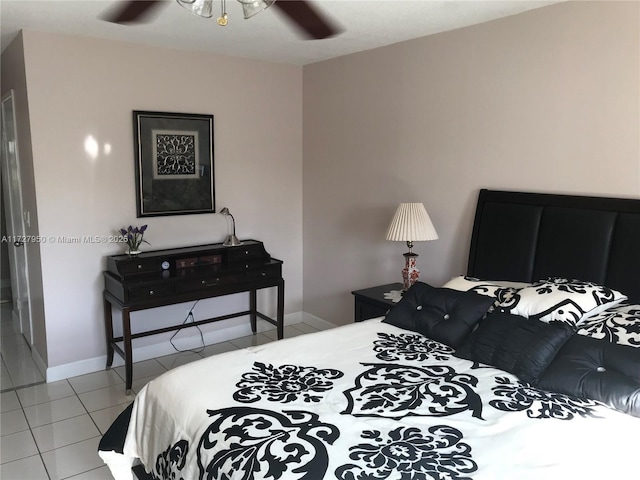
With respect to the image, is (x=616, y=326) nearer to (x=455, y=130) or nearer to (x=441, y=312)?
(x=441, y=312)

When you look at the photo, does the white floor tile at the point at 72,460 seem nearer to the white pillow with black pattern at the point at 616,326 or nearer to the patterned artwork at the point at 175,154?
the patterned artwork at the point at 175,154

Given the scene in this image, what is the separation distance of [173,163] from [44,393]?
6.19ft

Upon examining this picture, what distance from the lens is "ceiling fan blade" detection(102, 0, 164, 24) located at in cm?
273

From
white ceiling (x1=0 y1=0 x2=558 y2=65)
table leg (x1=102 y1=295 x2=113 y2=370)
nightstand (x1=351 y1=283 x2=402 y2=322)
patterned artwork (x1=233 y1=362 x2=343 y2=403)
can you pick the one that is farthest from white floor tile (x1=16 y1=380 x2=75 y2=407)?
white ceiling (x1=0 y1=0 x2=558 y2=65)

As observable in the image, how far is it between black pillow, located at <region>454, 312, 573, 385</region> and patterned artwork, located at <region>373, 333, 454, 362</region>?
0.10 m

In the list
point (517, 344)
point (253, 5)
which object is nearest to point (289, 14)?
point (253, 5)

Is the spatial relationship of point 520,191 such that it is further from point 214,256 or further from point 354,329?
point 214,256

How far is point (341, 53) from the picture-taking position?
4.14m

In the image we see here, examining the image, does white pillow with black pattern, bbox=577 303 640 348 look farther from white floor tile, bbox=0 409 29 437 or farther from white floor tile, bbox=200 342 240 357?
white floor tile, bbox=0 409 29 437

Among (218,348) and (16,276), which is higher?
(16,276)

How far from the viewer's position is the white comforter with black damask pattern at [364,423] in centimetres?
160

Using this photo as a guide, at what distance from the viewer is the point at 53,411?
3.29m

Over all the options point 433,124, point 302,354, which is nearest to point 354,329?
point 302,354

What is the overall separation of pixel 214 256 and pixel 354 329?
5.33 ft
